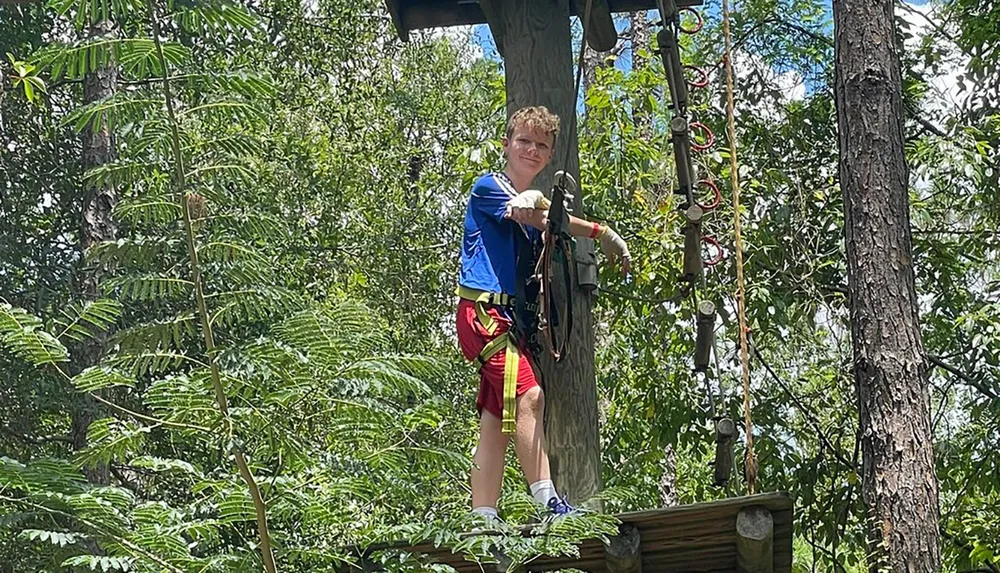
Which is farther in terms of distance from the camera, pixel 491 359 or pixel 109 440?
pixel 491 359

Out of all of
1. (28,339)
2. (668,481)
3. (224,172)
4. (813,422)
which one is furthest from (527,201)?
(668,481)

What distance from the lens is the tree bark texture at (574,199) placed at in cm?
418

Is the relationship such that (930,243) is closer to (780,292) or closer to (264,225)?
(780,292)

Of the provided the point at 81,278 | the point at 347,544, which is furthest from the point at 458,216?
the point at 347,544

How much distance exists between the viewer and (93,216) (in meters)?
8.45

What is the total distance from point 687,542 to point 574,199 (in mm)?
1199

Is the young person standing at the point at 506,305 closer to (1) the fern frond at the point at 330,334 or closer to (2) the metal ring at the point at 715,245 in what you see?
(1) the fern frond at the point at 330,334

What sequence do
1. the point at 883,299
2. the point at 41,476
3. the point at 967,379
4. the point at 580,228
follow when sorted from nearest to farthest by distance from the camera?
1. the point at 41,476
2. the point at 580,228
3. the point at 883,299
4. the point at 967,379

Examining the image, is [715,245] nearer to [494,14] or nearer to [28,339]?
[494,14]

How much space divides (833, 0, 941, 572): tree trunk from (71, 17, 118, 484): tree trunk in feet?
16.0

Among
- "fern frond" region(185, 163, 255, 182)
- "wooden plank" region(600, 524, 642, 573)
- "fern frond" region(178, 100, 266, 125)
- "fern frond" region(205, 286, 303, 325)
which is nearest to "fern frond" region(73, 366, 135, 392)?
"fern frond" region(205, 286, 303, 325)

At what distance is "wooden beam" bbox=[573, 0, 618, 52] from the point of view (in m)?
4.72

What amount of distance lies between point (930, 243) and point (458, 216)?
192 inches

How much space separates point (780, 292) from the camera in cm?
729
